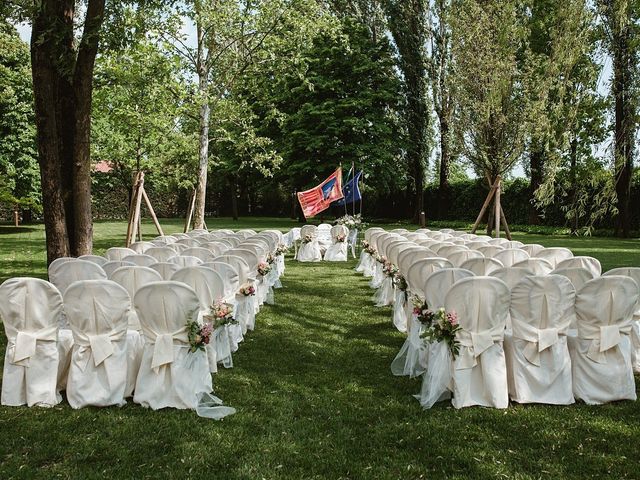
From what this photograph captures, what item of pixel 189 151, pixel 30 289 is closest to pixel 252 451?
pixel 30 289

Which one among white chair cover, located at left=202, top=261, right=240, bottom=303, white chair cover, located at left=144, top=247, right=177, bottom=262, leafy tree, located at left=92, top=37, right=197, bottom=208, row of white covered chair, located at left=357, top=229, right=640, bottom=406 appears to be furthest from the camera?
leafy tree, located at left=92, top=37, right=197, bottom=208

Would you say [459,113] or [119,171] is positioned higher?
[459,113]

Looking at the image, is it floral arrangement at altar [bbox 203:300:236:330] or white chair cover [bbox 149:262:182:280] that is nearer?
floral arrangement at altar [bbox 203:300:236:330]

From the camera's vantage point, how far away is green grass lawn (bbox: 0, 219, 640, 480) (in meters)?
3.94

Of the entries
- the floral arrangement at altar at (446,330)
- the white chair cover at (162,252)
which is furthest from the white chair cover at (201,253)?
the floral arrangement at altar at (446,330)

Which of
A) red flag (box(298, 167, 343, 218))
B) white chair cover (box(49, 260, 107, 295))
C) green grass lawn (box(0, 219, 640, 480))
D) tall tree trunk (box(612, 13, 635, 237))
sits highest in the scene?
tall tree trunk (box(612, 13, 635, 237))

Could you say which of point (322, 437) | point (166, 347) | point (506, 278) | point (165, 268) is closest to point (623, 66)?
point (506, 278)

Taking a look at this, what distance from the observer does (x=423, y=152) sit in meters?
33.8

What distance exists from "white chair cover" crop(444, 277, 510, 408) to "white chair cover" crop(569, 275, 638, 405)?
2.54 feet

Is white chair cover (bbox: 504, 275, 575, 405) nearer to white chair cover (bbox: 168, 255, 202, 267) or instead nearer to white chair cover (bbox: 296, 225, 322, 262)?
white chair cover (bbox: 168, 255, 202, 267)

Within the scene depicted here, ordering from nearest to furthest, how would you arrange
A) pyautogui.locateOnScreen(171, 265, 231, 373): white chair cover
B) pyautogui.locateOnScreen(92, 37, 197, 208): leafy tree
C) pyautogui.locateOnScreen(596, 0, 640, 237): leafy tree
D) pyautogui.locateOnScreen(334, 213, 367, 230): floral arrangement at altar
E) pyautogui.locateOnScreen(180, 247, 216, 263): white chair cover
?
pyautogui.locateOnScreen(171, 265, 231, 373): white chair cover → pyautogui.locateOnScreen(596, 0, 640, 237): leafy tree → pyautogui.locateOnScreen(180, 247, 216, 263): white chair cover → pyautogui.locateOnScreen(92, 37, 197, 208): leafy tree → pyautogui.locateOnScreen(334, 213, 367, 230): floral arrangement at altar

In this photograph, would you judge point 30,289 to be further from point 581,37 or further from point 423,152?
point 423,152

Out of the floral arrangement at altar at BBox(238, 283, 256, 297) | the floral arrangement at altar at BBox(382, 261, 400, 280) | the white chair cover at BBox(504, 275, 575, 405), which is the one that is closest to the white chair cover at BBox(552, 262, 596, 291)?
the white chair cover at BBox(504, 275, 575, 405)

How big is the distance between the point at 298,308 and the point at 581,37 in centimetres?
783
